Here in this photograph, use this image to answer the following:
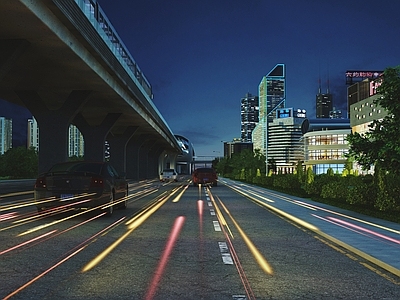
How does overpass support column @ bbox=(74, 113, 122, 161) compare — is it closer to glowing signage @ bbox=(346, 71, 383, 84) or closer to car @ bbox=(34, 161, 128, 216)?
car @ bbox=(34, 161, 128, 216)

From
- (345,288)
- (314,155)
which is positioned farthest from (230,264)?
(314,155)

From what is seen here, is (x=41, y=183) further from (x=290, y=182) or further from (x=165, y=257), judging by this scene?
(x=290, y=182)

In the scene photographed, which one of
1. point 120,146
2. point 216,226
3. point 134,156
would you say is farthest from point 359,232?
point 134,156

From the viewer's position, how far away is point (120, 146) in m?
66.4

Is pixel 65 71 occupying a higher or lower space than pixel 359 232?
higher

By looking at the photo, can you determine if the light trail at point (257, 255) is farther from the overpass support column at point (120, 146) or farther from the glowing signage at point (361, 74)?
the glowing signage at point (361, 74)

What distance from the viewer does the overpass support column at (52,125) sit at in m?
36.5

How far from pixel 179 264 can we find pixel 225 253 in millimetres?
1272

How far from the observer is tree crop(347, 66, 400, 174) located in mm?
14523

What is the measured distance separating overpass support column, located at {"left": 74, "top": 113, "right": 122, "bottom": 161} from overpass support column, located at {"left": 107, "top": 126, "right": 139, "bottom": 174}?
13.6 metres

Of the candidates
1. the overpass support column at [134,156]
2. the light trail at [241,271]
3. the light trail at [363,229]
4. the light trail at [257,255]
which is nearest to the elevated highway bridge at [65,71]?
the light trail at [257,255]

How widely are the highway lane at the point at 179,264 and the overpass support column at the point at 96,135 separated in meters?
36.8

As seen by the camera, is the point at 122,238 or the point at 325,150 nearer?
the point at 122,238

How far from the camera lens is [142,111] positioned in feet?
174
